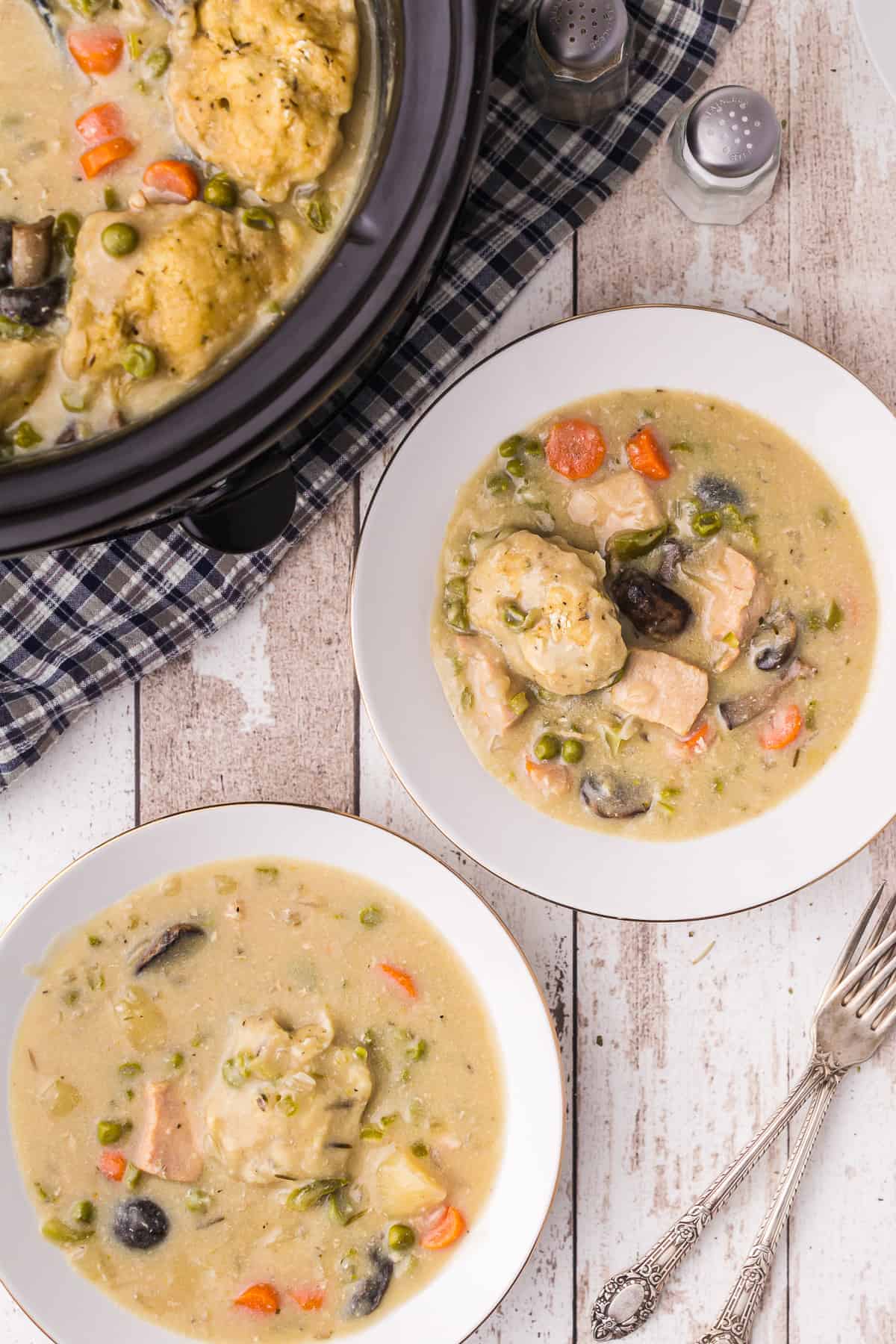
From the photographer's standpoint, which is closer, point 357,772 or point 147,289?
point 147,289

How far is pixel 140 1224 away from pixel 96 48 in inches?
103

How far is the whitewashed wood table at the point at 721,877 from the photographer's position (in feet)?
9.43

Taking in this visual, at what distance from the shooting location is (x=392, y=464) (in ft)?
8.89

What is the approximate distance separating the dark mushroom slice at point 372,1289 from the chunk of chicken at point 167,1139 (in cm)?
50

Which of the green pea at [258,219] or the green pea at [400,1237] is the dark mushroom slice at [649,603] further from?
the green pea at [400,1237]

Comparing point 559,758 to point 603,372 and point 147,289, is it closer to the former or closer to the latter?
point 603,372

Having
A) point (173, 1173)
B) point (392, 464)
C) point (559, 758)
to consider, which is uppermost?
point (392, 464)

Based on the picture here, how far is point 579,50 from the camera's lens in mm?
2586

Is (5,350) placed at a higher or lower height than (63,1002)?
higher

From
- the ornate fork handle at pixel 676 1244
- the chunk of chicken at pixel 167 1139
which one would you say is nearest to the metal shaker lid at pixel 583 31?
the ornate fork handle at pixel 676 1244

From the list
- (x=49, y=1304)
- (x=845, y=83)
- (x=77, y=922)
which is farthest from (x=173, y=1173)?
(x=845, y=83)

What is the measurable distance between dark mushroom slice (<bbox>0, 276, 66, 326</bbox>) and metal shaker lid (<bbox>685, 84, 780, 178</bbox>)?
148 cm

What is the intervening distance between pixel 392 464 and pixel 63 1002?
155 centimetres

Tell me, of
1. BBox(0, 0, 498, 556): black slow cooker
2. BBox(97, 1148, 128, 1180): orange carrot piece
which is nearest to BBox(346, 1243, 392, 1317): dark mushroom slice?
BBox(97, 1148, 128, 1180): orange carrot piece
